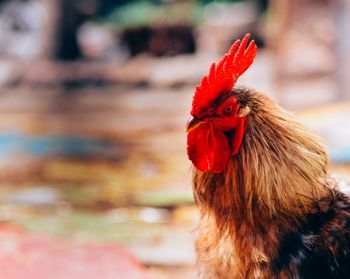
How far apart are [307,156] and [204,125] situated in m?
0.45

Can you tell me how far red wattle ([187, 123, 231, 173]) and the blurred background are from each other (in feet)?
3.22

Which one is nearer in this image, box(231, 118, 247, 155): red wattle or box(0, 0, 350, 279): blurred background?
box(231, 118, 247, 155): red wattle

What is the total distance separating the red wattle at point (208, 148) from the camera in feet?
8.36

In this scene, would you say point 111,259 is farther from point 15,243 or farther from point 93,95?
point 93,95

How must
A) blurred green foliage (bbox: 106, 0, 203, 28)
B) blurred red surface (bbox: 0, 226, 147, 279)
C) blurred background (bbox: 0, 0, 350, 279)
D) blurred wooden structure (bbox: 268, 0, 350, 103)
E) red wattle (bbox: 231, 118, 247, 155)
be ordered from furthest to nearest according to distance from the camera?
blurred green foliage (bbox: 106, 0, 203, 28) < blurred wooden structure (bbox: 268, 0, 350, 103) < blurred background (bbox: 0, 0, 350, 279) < blurred red surface (bbox: 0, 226, 147, 279) < red wattle (bbox: 231, 118, 247, 155)

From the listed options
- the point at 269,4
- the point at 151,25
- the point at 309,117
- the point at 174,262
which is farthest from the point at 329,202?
the point at 269,4

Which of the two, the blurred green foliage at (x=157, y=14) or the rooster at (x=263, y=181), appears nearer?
the rooster at (x=263, y=181)

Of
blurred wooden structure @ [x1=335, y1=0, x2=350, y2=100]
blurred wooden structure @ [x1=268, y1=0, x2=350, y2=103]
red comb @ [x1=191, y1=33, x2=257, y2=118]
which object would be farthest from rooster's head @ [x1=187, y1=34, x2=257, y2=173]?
blurred wooden structure @ [x1=268, y1=0, x2=350, y2=103]

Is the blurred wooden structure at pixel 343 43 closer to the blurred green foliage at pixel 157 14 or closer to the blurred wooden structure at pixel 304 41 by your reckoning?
the blurred wooden structure at pixel 304 41

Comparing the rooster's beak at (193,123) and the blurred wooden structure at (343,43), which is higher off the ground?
the blurred wooden structure at (343,43)

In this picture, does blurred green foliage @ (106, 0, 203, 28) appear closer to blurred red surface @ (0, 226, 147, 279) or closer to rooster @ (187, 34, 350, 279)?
blurred red surface @ (0, 226, 147, 279)

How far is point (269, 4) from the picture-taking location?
17.3m

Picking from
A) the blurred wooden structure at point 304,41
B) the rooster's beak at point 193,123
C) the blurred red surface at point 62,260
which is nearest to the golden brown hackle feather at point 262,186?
the rooster's beak at point 193,123

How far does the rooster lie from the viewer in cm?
254
